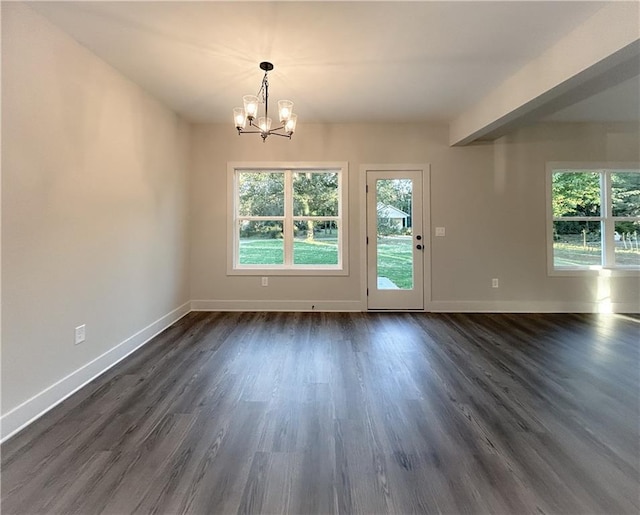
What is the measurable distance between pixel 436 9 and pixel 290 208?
9.62 feet

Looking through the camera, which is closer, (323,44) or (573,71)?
(573,71)

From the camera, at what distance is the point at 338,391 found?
2199 millimetres

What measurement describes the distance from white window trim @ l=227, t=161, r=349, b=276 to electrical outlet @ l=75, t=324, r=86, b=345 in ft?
7.08

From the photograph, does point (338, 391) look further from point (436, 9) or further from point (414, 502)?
point (436, 9)

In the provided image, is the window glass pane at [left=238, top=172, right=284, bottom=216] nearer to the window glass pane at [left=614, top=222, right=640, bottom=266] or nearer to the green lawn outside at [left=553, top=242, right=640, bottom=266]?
the green lawn outside at [left=553, top=242, right=640, bottom=266]

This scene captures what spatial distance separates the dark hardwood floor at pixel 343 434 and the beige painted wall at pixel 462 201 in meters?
1.40

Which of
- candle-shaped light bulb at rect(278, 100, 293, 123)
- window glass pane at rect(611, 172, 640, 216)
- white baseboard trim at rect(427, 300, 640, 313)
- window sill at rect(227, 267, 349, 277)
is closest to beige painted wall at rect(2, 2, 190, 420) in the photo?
window sill at rect(227, 267, 349, 277)

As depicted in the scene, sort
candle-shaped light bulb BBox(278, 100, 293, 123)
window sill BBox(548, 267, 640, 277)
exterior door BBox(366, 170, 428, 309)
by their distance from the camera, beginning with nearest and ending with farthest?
candle-shaped light bulb BBox(278, 100, 293, 123)
window sill BBox(548, 267, 640, 277)
exterior door BBox(366, 170, 428, 309)

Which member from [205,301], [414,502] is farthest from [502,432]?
[205,301]

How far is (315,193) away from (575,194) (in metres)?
3.74

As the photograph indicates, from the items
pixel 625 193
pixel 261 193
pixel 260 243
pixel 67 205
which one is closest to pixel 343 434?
pixel 67 205

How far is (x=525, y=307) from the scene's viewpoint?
4.35m

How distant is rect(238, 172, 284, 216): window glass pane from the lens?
453 cm

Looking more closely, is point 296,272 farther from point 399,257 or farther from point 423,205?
point 423,205
